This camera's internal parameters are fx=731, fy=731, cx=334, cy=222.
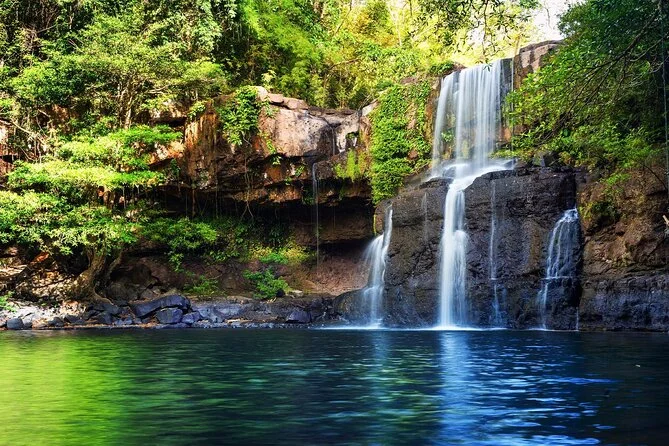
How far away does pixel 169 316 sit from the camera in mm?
25438

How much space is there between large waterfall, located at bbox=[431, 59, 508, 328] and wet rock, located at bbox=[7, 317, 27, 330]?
13746mm

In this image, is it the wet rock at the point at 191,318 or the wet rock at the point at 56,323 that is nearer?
the wet rock at the point at 56,323

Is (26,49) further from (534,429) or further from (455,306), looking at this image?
(534,429)

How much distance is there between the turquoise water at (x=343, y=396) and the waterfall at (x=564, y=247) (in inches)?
269

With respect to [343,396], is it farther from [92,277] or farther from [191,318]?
[92,277]

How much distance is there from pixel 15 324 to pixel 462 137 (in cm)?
1733

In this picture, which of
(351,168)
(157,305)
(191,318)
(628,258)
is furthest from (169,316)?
(628,258)

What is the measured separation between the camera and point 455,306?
72.2ft

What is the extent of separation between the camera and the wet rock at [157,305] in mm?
26062

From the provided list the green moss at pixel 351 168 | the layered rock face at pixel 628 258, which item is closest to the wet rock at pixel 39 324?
the green moss at pixel 351 168

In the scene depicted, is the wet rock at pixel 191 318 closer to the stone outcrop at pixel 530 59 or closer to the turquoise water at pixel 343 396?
the turquoise water at pixel 343 396

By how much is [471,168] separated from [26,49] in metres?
19.1

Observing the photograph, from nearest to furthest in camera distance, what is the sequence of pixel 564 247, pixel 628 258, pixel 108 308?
pixel 628 258, pixel 564 247, pixel 108 308

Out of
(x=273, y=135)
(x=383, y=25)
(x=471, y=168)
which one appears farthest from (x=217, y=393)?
(x=383, y=25)
